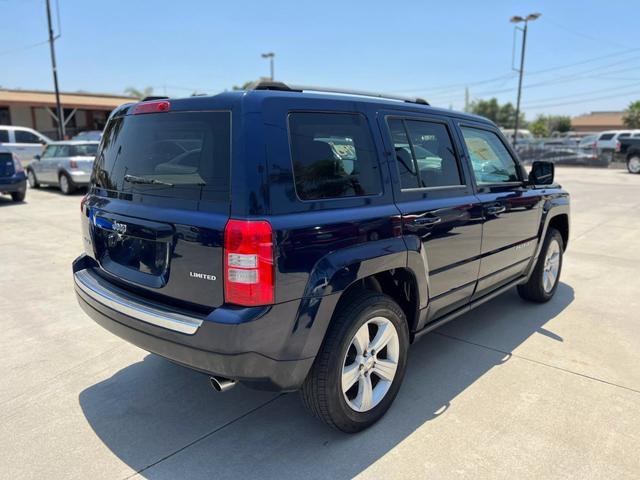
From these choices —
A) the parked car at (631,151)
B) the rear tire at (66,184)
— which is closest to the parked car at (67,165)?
the rear tire at (66,184)

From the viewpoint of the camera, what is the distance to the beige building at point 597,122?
3052 inches

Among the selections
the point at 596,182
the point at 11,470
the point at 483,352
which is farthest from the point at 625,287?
the point at 596,182

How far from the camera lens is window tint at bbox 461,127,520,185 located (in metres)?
3.79

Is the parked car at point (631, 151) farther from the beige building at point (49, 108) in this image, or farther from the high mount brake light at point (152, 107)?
the beige building at point (49, 108)

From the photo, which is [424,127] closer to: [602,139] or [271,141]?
[271,141]

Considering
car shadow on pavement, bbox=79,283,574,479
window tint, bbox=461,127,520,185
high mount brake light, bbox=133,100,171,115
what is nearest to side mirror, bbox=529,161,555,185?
window tint, bbox=461,127,520,185

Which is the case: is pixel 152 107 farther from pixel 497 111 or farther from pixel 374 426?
pixel 497 111

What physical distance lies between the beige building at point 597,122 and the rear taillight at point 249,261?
87.3 meters

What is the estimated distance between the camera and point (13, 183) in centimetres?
1157

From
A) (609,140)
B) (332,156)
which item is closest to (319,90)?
(332,156)

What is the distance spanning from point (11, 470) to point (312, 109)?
2.43 metres

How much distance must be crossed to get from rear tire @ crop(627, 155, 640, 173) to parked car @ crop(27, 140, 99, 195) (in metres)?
22.5

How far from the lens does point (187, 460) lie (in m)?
2.59

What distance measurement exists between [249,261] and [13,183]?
11.7 meters
